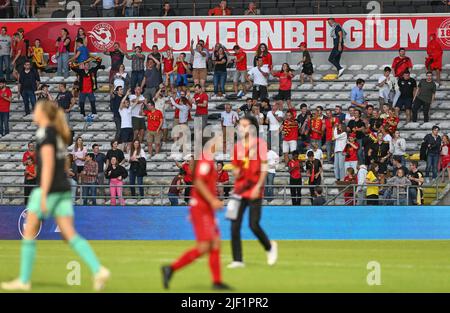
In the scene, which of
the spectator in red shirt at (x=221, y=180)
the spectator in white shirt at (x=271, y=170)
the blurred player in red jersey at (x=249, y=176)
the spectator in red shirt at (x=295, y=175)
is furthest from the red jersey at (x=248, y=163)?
the spectator in red shirt at (x=295, y=175)

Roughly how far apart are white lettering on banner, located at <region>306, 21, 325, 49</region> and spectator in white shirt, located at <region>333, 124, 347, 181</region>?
299 inches

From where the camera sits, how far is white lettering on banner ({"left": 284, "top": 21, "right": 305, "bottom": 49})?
139 ft

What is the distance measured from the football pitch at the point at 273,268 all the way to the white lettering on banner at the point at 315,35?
1495 centimetres

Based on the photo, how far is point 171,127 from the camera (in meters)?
38.7

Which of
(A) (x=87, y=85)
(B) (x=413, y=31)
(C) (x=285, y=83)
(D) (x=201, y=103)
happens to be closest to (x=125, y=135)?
(D) (x=201, y=103)

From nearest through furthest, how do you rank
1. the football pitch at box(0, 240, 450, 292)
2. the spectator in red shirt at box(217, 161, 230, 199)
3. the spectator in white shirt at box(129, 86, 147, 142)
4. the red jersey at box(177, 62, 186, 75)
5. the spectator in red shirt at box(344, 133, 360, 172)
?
the football pitch at box(0, 240, 450, 292) < the spectator in red shirt at box(217, 161, 230, 199) < the spectator in red shirt at box(344, 133, 360, 172) < the spectator in white shirt at box(129, 86, 147, 142) < the red jersey at box(177, 62, 186, 75)

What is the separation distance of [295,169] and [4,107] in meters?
10.1

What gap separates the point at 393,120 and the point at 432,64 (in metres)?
5.05

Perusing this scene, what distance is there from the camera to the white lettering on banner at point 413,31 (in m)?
42.1

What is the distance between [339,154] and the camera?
35312mm

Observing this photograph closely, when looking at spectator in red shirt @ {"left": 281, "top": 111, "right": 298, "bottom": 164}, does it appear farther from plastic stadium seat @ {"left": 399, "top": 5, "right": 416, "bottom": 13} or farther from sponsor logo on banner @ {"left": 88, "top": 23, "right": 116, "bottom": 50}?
sponsor logo on banner @ {"left": 88, "top": 23, "right": 116, "bottom": 50}

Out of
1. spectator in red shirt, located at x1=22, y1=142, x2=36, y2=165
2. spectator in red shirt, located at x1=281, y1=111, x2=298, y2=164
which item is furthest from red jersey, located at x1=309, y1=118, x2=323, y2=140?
spectator in red shirt, located at x1=22, y1=142, x2=36, y2=165
